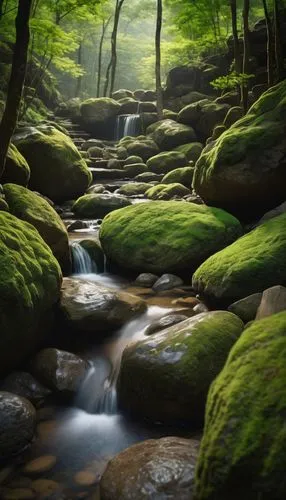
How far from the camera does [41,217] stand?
7461 mm

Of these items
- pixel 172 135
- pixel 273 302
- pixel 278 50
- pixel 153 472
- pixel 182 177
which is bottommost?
pixel 153 472

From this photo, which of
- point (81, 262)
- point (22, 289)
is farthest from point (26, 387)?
point (81, 262)

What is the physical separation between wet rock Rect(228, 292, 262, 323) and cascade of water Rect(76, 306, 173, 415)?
1362mm

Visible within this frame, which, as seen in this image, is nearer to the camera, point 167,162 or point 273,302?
point 273,302

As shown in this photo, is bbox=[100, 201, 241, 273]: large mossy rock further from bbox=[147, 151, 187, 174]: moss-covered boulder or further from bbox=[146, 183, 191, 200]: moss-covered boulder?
bbox=[147, 151, 187, 174]: moss-covered boulder

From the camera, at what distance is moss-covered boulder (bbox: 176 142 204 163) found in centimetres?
1955

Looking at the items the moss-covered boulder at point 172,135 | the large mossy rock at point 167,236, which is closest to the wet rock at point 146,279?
the large mossy rock at point 167,236

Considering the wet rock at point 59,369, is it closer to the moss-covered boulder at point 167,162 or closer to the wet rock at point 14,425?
the wet rock at point 14,425

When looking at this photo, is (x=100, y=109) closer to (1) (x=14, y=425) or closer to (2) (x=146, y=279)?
(2) (x=146, y=279)

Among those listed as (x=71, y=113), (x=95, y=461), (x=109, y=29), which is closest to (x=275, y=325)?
(x=95, y=461)

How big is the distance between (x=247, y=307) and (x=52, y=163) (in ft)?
29.1

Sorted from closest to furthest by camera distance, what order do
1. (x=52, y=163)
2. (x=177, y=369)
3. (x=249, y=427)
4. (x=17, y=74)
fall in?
(x=249, y=427), (x=177, y=369), (x=17, y=74), (x=52, y=163)

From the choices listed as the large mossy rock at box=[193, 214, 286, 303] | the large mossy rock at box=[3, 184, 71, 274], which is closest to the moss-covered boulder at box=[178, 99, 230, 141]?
the large mossy rock at box=[3, 184, 71, 274]

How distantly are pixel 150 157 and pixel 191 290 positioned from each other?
15.5 meters
